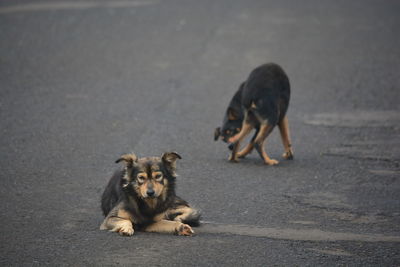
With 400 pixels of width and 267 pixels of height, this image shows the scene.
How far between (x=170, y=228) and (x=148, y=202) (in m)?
0.33

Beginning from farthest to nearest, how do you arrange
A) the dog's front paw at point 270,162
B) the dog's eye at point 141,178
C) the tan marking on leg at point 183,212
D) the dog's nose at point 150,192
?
the dog's front paw at point 270,162 → the tan marking on leg at point 183,212 → the dog's eye at point 141,178 → the dog's nose at point 150,192

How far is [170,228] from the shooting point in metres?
7.21

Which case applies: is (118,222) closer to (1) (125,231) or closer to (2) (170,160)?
(1) (125,231)

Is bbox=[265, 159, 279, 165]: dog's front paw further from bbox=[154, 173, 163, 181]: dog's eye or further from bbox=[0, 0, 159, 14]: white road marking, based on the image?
bbox=[0, 0, 159, 14]: white road marking

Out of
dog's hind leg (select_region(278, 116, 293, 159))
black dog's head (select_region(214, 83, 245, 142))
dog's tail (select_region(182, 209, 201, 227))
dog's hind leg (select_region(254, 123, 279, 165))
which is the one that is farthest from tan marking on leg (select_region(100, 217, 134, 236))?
dog's hind leg (select_region(278, 116, 293, 159))

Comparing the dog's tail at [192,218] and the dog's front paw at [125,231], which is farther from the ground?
the dog's tail at [192,218]

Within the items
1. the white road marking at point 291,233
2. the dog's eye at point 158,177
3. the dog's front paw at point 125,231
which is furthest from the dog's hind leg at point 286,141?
the dog's front paw at point 125,231

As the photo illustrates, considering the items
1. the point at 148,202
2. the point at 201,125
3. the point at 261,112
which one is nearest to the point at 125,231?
the point at 148,202

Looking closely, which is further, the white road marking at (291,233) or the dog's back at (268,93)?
the dog's back at (268,93)

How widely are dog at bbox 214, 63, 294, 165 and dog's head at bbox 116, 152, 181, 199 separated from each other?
318 centimetres

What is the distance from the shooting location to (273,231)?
7.42 m

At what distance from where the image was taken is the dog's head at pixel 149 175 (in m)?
7.01

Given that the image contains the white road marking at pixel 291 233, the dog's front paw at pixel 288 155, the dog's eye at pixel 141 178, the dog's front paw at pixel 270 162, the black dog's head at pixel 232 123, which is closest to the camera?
the dog's eye at pixel 141 178

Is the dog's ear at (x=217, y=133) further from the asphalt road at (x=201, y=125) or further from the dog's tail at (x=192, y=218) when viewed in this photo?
the dog's tail at (x=192, y=218)
